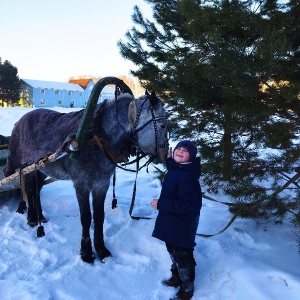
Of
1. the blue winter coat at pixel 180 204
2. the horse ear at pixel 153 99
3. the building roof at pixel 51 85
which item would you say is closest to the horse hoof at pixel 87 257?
the blue winter coat at pixel 180 204

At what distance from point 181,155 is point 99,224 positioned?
1.71 metres

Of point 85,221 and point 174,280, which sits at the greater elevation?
point 85,221

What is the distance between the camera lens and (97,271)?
3.25m

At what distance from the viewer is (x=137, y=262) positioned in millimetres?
3416

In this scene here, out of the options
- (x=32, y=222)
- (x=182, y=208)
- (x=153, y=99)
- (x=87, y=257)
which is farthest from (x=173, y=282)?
(x=32, y=222)

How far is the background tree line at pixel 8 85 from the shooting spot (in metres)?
39.5

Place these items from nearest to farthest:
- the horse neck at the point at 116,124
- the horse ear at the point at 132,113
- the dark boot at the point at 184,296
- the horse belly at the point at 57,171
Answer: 1. the dark boot at the point at 184,296
2. the horse ear at the point at 132,113
3. the horse neck at the point at 116,124
4. the horse belly at the point at 57,171

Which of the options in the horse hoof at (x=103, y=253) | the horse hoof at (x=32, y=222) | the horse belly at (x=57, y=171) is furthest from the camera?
the horse hoof at (x=32, y=222)

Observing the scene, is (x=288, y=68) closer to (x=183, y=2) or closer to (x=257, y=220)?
(x=183, y=2)

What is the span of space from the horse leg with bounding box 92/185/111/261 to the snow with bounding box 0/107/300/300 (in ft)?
0.44

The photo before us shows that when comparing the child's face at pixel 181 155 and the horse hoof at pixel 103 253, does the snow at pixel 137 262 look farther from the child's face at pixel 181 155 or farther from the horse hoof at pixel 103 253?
the child's face at pixel 181 155

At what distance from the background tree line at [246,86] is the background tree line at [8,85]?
137ft

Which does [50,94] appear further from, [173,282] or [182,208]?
[182,208]

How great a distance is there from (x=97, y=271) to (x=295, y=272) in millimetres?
2088
